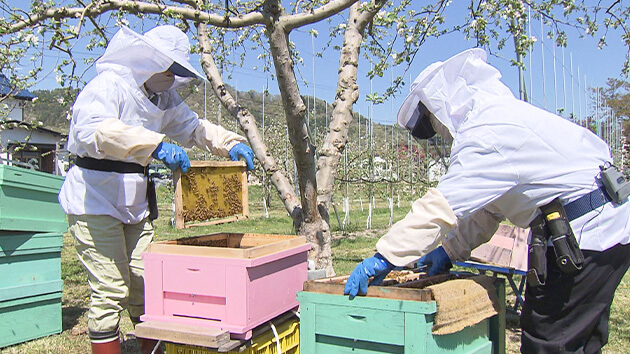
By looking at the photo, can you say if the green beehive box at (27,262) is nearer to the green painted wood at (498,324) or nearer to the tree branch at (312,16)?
the tree branch at (312,16)

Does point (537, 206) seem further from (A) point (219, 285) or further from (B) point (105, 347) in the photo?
(B) point (105, 347)

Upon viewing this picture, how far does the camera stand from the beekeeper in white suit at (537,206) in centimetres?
203

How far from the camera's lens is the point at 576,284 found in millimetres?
2127

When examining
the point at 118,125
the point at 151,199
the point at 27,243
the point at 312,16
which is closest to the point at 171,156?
the point at 118,125

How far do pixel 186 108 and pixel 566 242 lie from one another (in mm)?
2435

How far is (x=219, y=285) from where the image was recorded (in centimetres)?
244

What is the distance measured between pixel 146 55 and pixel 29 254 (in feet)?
6.53

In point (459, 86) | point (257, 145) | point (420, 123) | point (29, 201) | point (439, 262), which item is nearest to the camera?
point (459, 86)

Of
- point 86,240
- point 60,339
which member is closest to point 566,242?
point 86,240

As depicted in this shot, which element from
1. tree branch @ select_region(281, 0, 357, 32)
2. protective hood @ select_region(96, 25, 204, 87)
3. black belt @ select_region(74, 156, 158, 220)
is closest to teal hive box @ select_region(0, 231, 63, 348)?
black belt @ select_region(74, 156, 158, 220)

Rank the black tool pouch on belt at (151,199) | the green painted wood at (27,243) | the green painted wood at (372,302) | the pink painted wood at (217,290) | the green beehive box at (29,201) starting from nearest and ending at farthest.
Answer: the green painted wood at (372,302)
the pink painted wood at (217,290)
the black tool pouch on belt at (151,199)
the green beehive box at (29,201)
the green painted wood at (27,243)

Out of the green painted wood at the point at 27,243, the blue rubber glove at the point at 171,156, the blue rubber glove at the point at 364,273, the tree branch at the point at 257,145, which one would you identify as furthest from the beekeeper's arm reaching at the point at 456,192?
the green painted wood at the point at 27,243

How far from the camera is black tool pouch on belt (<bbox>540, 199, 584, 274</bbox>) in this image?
2.05 metres

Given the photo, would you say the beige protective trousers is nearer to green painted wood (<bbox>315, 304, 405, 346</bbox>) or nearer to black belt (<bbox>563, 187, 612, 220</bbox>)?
green painted wood (<bbox>315, 304, 405, 346</bbox>)
